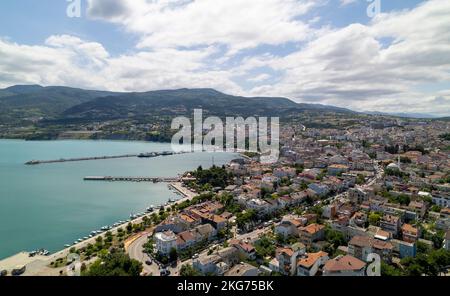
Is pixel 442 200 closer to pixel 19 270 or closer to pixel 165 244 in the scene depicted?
pixel 165 244

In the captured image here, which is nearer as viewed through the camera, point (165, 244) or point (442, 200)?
point (165, 244)

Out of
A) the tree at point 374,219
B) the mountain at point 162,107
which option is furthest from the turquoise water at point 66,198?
the mountain at point 162,107

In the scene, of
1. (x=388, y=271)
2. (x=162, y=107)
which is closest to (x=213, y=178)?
(x=388, y=271)

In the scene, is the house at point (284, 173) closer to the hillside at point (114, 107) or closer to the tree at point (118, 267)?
the tree at point (118, 267)

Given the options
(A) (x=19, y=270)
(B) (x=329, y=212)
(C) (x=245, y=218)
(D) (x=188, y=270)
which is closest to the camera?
(D) (x=188, y=270)

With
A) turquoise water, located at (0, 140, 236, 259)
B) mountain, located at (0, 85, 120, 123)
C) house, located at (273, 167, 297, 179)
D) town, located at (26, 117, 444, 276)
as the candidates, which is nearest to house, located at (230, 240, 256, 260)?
town, located at (26, 117, 444, 276)

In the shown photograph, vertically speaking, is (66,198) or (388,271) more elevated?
(388,271)
